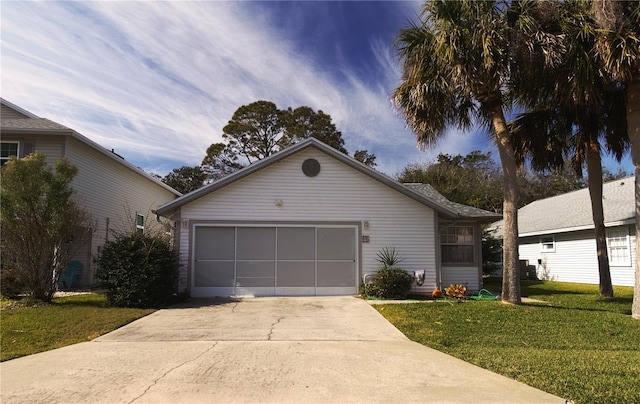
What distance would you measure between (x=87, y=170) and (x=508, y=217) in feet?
48.9

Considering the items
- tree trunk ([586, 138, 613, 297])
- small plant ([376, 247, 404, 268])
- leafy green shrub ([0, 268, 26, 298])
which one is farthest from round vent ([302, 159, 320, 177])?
tree trunk ([586, 138, 613, 297])

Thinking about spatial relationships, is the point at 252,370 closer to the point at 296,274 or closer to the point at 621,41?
the point at 296,274

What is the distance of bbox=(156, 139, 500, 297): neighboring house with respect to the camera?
46.9 feet

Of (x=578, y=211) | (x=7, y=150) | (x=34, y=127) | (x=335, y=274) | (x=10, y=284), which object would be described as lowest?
(x=10, y=284)

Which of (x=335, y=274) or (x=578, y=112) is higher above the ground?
(x=578, y=112)

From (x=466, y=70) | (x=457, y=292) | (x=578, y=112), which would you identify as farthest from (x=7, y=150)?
(x=578, y=112)

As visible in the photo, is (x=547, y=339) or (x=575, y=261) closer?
(x=547, y=339)

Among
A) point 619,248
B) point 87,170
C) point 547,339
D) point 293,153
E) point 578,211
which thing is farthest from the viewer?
point 578,211

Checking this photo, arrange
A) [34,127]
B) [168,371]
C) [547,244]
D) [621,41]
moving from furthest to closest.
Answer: [547,244] < [34,127] < [621,41] < [168,371]

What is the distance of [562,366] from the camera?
6.14 m

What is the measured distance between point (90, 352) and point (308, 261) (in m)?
8.07

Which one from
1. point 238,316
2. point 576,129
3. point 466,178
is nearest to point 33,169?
point 238,316

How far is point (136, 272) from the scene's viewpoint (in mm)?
11734

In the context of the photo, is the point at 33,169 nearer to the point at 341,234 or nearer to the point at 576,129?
the point at 341,234
